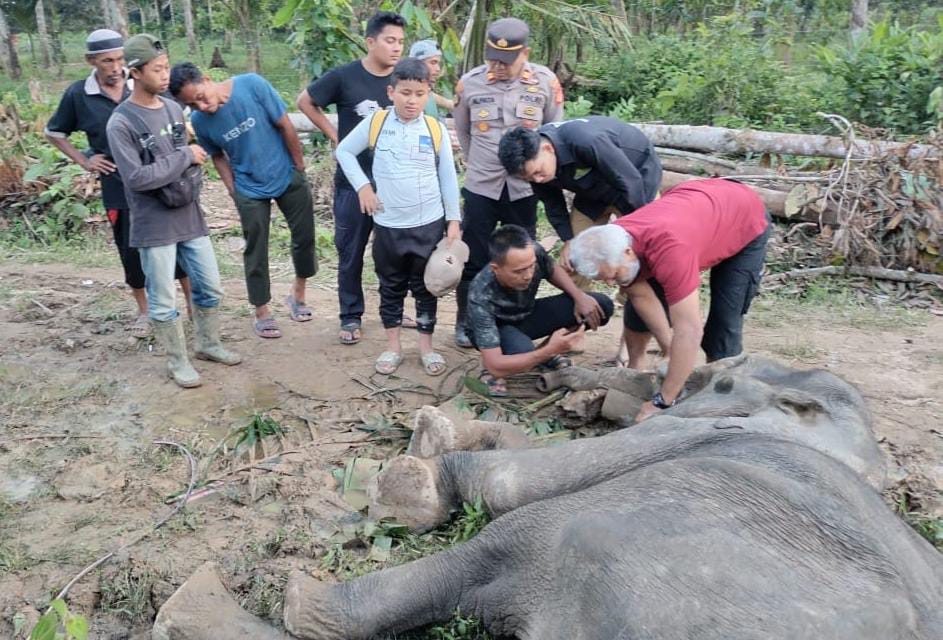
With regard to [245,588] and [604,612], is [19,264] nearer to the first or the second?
[245,588]

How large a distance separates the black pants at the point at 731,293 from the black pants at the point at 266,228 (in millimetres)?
2063

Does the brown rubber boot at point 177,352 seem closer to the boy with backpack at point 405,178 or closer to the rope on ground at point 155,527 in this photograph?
the rope on ground at point 155,527

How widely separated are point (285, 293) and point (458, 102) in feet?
7.09

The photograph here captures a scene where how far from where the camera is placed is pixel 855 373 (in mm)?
4812

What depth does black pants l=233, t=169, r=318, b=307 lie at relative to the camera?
16.4ft

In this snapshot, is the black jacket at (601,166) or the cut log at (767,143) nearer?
the black jacket at (601,166)

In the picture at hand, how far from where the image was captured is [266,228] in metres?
5.07

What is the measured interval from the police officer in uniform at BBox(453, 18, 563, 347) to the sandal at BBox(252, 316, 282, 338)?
1.17 meters

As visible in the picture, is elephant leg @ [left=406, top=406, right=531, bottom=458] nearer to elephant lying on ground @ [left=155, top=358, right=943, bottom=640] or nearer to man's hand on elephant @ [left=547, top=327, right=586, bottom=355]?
elephant lying on ground @ [left=155, top=358, right=943, bottom=640]

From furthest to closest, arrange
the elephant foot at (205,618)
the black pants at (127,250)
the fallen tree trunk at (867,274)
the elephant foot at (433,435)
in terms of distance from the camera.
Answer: the fallen tree trunk at (867,274)
the black pants at (127,250)
the elephant foot at (433,435)
the elephant foot at (205,618)

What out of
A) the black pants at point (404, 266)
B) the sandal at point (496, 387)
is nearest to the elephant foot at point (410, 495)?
the sandal at point (496, 387)

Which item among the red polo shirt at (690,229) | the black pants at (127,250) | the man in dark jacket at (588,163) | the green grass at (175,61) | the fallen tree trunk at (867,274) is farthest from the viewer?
the green grass at (175,61)

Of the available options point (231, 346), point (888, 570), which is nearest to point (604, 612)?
point (888, 570)

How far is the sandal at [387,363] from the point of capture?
4707 mm
